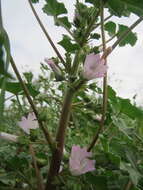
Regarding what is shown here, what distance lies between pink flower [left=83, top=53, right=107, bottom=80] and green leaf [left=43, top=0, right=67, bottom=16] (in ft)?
0.78

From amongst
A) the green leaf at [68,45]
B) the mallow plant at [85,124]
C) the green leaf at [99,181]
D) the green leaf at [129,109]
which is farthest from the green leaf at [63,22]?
the green leaf at [99,181]

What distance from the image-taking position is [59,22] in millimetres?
809

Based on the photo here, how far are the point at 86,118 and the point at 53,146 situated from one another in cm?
13

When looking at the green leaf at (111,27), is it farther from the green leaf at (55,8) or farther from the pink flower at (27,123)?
the pink flower at (27,123)

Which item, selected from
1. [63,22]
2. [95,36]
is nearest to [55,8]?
[63,22]

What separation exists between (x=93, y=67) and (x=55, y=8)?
0.27 metres

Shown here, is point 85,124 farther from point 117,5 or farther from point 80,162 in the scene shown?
point 117,5

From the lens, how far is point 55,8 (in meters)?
0.85

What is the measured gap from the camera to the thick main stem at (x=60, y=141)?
24.3 inches

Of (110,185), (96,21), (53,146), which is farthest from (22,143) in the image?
(96,21)

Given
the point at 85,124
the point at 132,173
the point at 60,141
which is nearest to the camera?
the point at 132,173

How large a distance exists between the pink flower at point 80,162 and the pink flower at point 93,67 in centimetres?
15

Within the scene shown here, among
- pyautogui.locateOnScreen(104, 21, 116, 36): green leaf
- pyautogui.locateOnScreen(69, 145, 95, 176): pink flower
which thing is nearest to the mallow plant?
pyautogui.locateOnScreen(69, 145, 95, 176): pink flower

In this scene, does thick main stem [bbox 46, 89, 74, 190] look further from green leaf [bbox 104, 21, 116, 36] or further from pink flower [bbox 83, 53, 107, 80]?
green leaf [bbox 104, 21, 116, 36]
